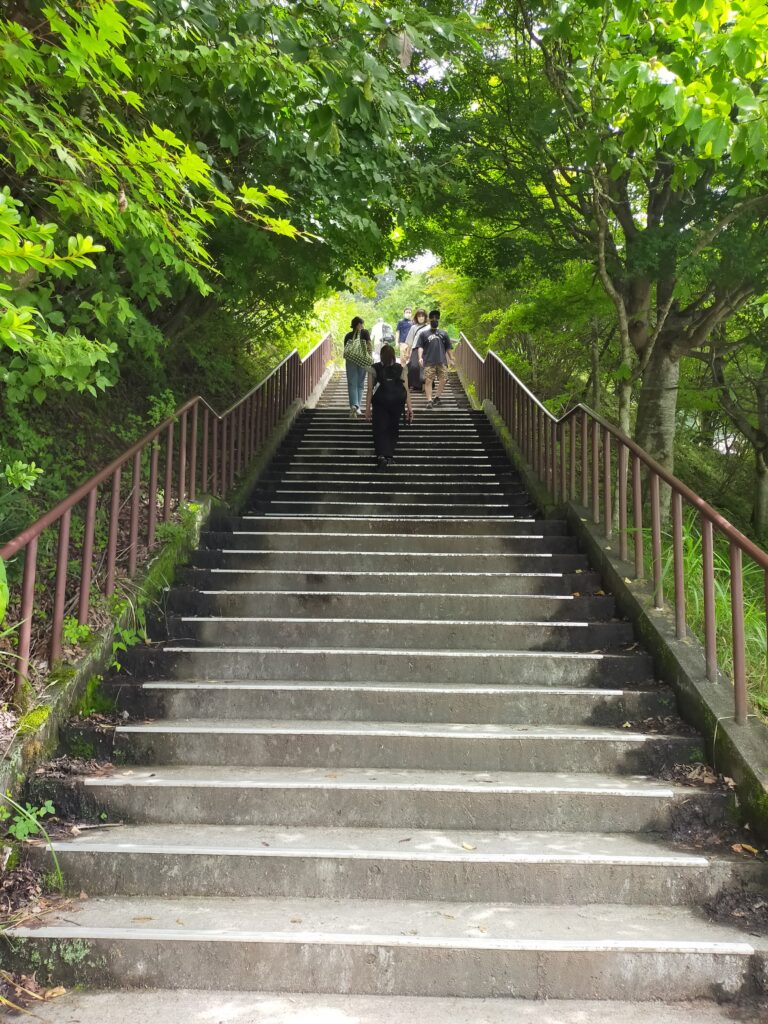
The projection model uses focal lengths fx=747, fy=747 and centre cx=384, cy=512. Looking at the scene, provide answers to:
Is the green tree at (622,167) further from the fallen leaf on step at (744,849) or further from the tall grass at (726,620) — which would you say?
the fallen leaf on step at (744,849)

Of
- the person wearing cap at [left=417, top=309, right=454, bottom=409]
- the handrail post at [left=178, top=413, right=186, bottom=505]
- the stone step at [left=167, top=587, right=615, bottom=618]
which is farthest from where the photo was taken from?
the person wearing cap at [left=417, top=309, right=454, bottom=409]

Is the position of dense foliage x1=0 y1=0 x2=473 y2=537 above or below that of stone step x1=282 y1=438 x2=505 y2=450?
above

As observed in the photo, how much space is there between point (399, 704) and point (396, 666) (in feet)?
1.15

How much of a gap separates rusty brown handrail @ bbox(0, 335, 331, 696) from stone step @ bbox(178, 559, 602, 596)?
25.4 inches

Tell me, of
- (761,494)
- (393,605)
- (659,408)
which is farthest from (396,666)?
(761,494)

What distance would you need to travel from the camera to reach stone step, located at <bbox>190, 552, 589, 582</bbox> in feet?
18.5

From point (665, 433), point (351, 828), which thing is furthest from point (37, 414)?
point (665, 433)

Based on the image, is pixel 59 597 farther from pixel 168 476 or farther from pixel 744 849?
pixel 744 849

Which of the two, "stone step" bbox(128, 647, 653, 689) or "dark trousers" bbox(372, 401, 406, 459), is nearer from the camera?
"stone step" bbox(128, 647, 653, 689)

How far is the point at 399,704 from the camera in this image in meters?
4.07

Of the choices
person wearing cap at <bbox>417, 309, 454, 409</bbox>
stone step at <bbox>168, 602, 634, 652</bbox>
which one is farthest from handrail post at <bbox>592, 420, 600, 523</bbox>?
person wearing cap at <bbox>417, 309, 454, 409</bbox>

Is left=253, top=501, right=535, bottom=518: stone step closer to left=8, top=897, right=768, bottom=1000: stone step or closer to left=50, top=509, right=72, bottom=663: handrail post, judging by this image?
left=50, top=509, right=72, bottom=663: handrail post

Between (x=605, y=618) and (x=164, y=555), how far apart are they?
302 cm

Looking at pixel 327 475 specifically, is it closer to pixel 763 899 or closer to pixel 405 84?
pixel 405 84
